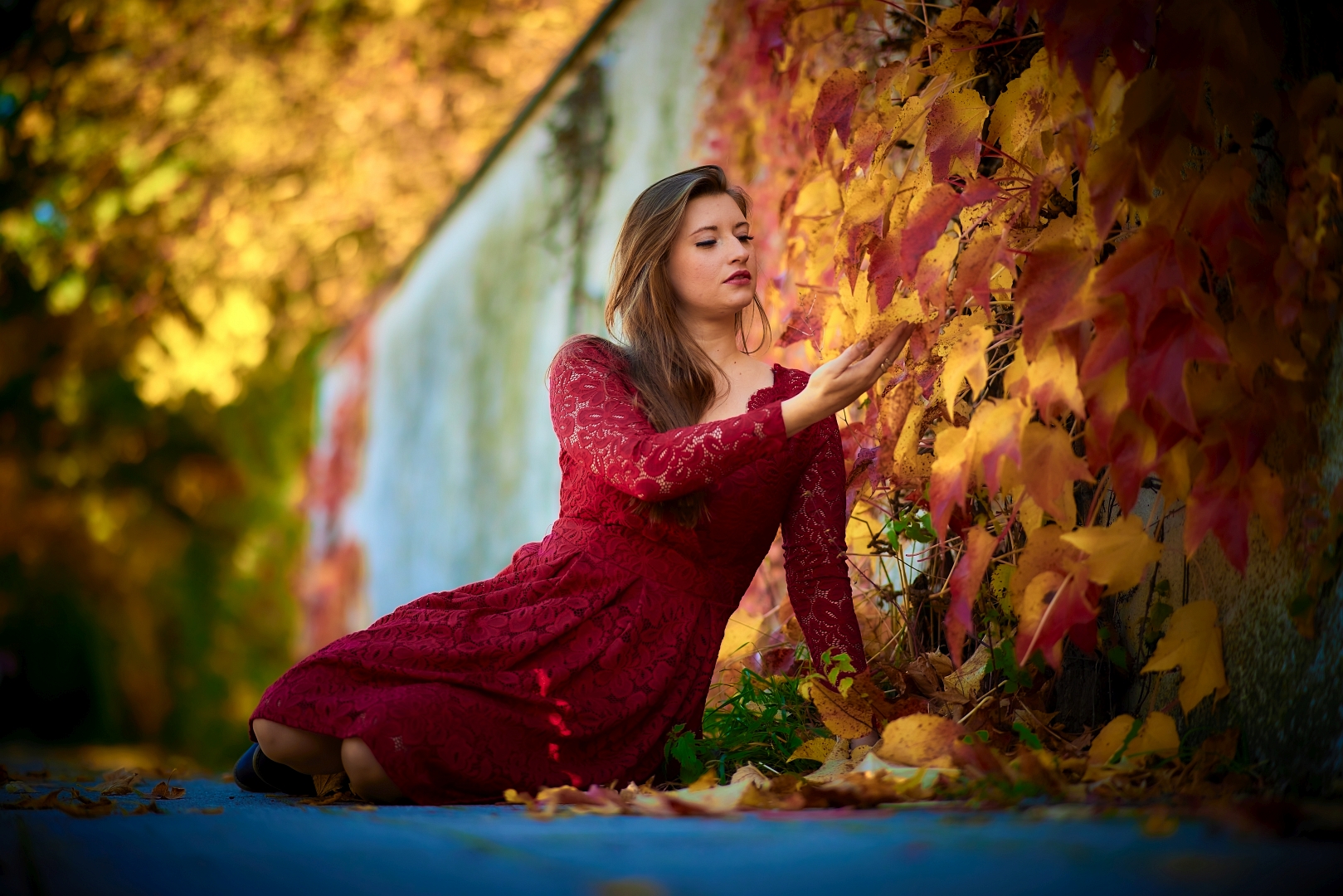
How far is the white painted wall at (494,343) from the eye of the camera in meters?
3.73

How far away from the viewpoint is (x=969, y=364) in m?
1.23

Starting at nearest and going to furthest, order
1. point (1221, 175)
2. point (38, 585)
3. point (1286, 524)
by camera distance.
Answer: point (1221, 175), point (1286, 524), point (38, 585)

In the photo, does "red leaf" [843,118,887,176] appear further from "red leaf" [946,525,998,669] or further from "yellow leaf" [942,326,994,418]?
"red leaf" [946,525,998,669]

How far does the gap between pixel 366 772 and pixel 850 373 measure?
2.99 ft

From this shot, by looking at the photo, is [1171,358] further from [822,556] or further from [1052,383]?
[822,556]

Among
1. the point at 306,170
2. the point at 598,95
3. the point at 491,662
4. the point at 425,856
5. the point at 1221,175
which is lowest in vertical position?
the point at 425,856

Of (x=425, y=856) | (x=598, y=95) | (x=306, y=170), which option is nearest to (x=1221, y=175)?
(x=425, y=856)

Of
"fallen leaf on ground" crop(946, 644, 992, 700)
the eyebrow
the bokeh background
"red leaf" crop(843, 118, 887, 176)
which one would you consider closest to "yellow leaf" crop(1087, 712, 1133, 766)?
"fallen leaf on ground" crop(946, 644, 992, 700)

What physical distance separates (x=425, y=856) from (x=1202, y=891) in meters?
0.61

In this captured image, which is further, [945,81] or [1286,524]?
[945,81]

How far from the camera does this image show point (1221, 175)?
1.09m

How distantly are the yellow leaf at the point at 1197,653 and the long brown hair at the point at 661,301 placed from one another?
0.93 metres

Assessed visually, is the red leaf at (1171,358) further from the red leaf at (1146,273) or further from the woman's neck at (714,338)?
the woman's neck at (714,338)

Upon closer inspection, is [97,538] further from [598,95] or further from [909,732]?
[909,732]
